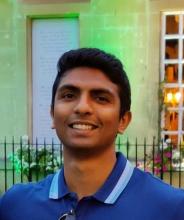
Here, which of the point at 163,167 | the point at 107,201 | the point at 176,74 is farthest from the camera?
the point at 176,74

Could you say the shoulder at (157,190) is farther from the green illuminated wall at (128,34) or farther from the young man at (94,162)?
the green illuminated wall at (128,34)

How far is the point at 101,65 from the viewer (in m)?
1.76

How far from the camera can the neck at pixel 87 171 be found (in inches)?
69.5

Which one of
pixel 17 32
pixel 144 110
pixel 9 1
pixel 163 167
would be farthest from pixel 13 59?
pixel 163 167

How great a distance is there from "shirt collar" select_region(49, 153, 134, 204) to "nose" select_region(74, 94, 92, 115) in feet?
0.94

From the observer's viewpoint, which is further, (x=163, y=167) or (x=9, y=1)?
(x=9, y=1)

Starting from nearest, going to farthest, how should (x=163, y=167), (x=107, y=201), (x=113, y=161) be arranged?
(x=107, y=201)
(x=113, y=161)
(x=163, y=167)

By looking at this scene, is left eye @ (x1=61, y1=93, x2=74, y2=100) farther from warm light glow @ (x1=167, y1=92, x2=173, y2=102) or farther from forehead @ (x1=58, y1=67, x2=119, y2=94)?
warm light glow @ (x1=167, y1=92, x2=173, y2=102)

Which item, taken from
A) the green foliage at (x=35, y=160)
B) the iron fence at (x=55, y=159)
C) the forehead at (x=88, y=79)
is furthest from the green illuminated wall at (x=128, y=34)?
the forehead at (x=88, y=79)

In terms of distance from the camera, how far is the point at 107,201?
1725mm

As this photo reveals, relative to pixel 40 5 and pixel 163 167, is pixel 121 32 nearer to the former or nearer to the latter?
pixel 40 5

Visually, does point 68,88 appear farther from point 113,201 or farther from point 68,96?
point 113,201

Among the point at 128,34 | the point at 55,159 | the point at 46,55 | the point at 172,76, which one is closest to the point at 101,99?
the point at 55,159

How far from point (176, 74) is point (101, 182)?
5.37 meters
